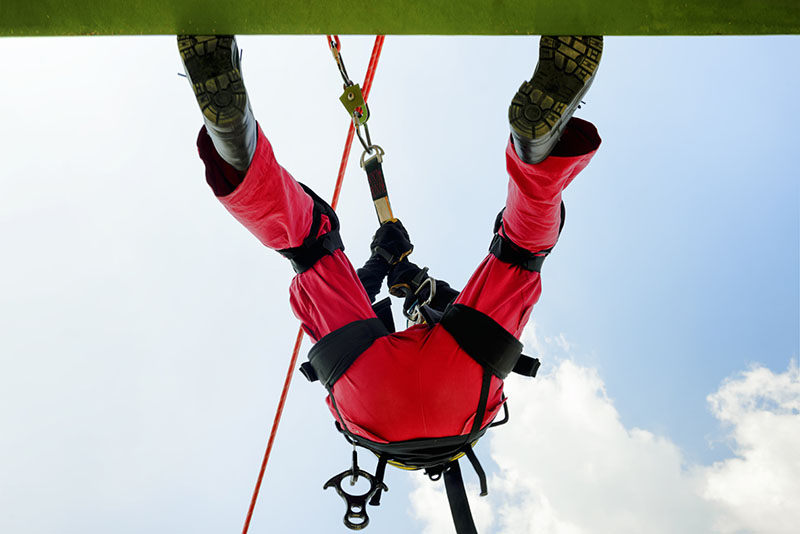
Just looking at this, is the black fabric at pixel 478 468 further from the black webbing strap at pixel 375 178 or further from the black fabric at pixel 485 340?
the black webbing strap at pixel 375 178

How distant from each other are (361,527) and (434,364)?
57 cm

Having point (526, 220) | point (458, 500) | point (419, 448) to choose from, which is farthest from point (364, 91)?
point (458, 500)

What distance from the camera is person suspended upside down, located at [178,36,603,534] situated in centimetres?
177

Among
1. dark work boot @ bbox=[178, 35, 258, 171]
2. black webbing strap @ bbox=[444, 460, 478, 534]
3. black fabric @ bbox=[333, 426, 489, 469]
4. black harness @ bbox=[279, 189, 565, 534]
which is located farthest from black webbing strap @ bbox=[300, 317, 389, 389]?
dark work boot @ bbox=[178, 35, 258, 171]

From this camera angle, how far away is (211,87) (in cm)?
151

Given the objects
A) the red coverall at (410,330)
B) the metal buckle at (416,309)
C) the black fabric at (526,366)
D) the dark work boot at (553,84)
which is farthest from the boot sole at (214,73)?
the black fabric at (526,366)

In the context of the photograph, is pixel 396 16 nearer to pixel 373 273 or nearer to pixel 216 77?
pixel 216 77

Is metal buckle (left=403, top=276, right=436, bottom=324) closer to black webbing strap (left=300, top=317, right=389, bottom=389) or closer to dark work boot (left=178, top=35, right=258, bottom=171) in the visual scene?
black webbing strap (left=300, top=317, right=389, bottom=389)

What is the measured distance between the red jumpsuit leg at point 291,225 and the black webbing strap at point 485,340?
0.28 meters

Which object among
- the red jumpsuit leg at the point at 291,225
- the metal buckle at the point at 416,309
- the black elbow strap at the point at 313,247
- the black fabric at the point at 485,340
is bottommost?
the black fabric at the point at 485,340

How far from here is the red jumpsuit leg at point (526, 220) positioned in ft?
5.60

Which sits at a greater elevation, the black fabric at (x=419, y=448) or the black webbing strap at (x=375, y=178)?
the black webbing strap at (x=375, y=178)

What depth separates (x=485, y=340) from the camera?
204 cm

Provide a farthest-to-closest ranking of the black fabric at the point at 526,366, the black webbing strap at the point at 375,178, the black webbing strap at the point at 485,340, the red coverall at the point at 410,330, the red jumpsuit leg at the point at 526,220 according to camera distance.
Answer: the black webbing strap at the point at 375,178
the black fabric at the point at 526,366
the black webbing strap at the point at 485,340
the red coverall at the point at 410,330
the red jumpsuit leg at the point at 526,220
